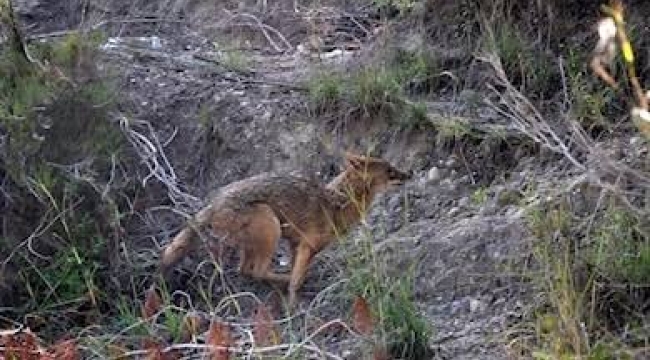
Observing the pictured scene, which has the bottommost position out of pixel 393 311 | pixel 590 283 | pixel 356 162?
pixel 356 162

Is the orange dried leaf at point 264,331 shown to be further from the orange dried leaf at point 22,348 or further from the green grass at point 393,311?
the orange dried leaf at point 22,348

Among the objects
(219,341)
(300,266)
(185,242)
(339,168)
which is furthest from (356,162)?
(219,341)

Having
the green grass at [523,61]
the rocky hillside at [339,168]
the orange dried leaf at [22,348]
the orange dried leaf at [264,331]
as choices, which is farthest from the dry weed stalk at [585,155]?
the orange dried leaf at [22,348]

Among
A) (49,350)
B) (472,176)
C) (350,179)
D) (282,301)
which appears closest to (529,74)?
(472,176)

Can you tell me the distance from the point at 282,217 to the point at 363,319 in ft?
3.75

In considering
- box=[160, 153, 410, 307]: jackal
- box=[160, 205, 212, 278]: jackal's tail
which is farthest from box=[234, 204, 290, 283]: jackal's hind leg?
box=[160, 205, 212, 278]: jackal's tail

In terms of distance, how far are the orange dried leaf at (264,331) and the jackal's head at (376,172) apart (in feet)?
3.38

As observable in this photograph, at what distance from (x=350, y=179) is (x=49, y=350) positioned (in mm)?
1773

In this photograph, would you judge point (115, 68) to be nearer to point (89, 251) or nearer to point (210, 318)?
point (89, 251)

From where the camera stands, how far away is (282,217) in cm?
628

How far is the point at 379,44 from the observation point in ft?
25.7

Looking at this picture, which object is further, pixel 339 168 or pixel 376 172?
pixel 339 168

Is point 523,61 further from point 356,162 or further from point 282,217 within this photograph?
point 282,217

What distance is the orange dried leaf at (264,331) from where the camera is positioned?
5445 millimetres
